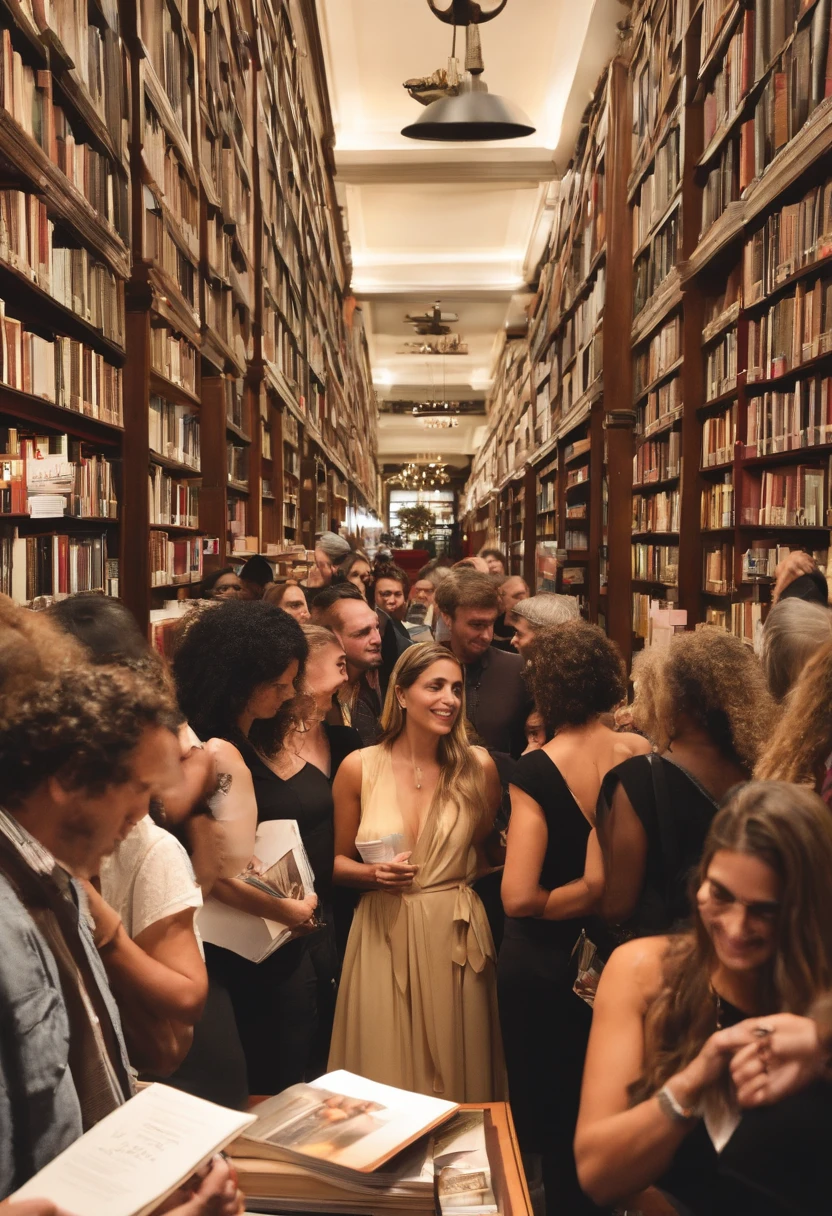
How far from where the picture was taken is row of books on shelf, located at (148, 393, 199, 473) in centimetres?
474

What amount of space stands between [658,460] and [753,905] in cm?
528

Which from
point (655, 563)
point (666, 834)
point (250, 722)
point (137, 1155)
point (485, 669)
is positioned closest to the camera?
point (137, 1155)

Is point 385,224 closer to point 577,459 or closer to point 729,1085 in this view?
point 577,459

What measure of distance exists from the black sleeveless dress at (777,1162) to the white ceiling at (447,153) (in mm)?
7365

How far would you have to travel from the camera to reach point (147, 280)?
3.97m

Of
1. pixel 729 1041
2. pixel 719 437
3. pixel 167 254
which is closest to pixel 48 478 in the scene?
pixel 729 1041

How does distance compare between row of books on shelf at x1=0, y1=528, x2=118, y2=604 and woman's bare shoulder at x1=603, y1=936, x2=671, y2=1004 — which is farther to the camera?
row of books on shelf at x1=0, y1=528, x2=118, y2=604

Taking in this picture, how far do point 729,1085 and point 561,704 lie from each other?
4.70 ft

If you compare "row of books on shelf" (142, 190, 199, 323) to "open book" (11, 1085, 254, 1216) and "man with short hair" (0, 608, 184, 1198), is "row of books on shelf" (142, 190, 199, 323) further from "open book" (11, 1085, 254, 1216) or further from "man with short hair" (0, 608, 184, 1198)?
"open book" (11, 1085, 254, 1216)

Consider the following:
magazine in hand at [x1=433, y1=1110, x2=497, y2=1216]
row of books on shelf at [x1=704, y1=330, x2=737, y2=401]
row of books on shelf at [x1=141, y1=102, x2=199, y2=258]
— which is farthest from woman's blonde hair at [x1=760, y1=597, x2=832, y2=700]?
row of books on shelf at [x1=141, y1=102, x2=199, y2=258]

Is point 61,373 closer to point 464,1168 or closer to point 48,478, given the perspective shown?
point 48,478

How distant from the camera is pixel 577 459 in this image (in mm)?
9438

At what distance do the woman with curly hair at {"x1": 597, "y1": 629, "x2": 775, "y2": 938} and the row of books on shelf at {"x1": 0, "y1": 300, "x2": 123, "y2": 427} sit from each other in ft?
5.95

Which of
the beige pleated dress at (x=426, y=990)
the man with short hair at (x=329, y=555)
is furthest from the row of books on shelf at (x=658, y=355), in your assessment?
the beige pleated dress at (x=426, y=990)
